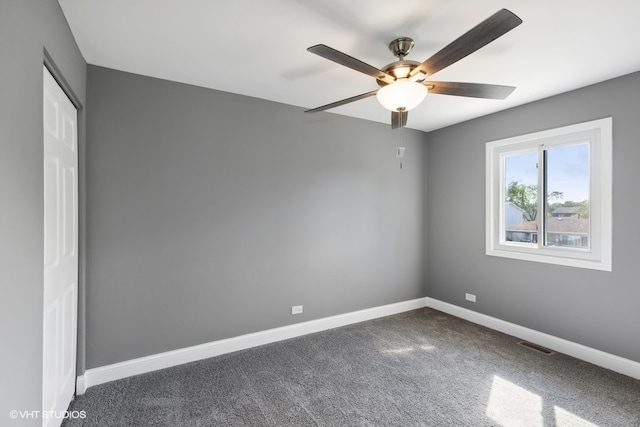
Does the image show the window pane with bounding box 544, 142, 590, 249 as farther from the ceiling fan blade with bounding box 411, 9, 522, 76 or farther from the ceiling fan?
the ceiling fan blade with bounding box 411, 9, 522, 76

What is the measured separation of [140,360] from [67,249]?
113cm

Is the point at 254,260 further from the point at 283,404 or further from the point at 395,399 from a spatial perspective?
the point at 395,399

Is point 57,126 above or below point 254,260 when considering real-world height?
above

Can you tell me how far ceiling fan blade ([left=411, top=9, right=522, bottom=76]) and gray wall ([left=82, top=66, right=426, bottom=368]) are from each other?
5.97 ft

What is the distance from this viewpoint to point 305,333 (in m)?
3.32

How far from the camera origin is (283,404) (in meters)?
2.14

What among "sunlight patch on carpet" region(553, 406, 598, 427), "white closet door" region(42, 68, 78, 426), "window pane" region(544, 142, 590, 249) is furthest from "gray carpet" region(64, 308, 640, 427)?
"window pane" region(544, 142, 590, 249)

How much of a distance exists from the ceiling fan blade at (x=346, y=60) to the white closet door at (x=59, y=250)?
150 centimetres

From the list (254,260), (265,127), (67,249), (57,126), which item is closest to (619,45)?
(265,127)

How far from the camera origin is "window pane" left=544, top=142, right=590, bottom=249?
9.39ft

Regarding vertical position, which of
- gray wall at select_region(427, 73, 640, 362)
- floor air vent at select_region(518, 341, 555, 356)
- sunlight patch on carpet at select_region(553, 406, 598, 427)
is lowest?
sunlight patch on carpet at select_region(553, 406, 598, 427)

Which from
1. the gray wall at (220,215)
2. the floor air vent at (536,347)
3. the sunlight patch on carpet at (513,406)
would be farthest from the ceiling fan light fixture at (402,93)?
the floor air vent at (536,347)

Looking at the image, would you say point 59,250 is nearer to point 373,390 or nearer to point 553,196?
point 373,390

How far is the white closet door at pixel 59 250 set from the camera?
1.66 meters
